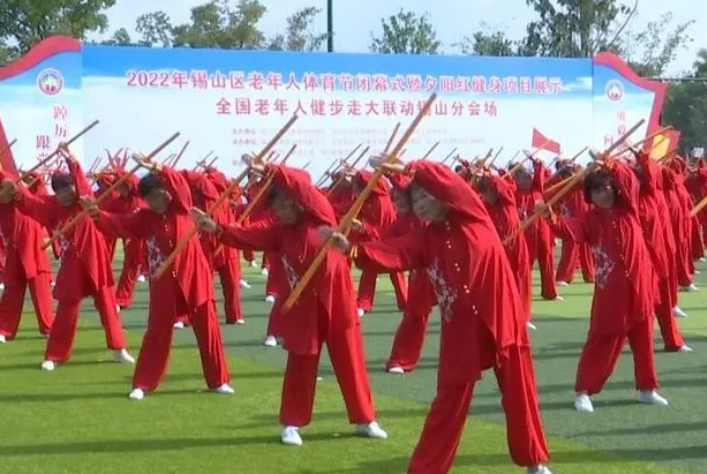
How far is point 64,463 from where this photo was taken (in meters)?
6.02

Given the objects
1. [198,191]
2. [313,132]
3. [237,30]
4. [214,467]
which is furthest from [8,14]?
[214,467]

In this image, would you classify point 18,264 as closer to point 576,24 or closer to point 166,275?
point 166,275

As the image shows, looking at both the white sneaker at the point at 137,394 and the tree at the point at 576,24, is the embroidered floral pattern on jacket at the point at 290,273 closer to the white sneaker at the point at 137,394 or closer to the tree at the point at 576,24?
the white sneaker at the point at 137,394

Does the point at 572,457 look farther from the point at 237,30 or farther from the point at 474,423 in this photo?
the point at 237,30

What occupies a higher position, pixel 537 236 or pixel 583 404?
pixel 583 404

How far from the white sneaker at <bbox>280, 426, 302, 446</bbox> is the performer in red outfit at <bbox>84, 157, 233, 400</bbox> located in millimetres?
1407

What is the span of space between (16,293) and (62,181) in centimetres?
180

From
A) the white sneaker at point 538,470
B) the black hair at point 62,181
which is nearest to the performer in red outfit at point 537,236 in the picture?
the black hair at point 62,181

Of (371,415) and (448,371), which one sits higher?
(448,371)

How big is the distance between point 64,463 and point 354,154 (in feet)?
43.9

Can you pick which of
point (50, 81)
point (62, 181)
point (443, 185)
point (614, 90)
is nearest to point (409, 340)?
point (62, 181)

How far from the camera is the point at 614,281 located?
7148 mm

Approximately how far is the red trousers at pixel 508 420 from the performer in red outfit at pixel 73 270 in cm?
431

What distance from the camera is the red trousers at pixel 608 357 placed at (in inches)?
279
